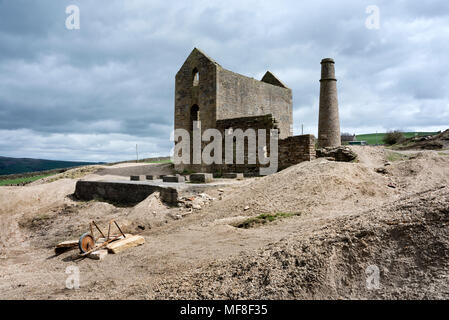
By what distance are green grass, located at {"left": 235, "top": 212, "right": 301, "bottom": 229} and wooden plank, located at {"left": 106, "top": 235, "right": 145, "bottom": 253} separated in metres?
2.27

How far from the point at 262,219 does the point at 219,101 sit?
11655 millimetres

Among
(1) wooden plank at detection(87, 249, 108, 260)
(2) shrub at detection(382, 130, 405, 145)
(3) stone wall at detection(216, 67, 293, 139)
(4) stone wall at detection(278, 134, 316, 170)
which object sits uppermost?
(3) stone wall at detection(216, 67, 293, 139)

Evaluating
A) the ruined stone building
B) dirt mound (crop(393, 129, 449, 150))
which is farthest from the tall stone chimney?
dirt mound (crop(393, 129, 449, 150))

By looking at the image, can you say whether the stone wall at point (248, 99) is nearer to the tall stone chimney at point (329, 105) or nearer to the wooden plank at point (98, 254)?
the tall stone chimney at point (329, 105)

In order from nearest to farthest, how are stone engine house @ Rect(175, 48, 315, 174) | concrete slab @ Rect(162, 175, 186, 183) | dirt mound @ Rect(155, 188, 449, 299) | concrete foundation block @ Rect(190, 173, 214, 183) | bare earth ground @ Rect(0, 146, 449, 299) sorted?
dirt mound @ Rect(155, 188, 449, 299) < bare earth ground @ Rect(0, 146, 449, 299) < concrete foundation block @ Rect(190, 173, 214, 183) < concrete slab @ Rect(162, 175, 186, 183) < stone engine house @ Rect(175, 48, 315, 174)

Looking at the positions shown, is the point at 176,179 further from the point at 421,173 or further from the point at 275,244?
the point at 421,173

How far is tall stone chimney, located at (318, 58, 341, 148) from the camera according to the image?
59.3 ft

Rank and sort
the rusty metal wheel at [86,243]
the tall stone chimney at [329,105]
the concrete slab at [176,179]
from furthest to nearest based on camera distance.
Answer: the tall stone chimney at [329,105] → the concrete slab at [176,179] → the rusty metal wheel at [86,243]

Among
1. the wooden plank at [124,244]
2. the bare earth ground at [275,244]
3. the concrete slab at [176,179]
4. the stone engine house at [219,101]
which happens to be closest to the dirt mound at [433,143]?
the stone engine house at [219,101]

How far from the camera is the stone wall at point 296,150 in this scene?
42.7ft

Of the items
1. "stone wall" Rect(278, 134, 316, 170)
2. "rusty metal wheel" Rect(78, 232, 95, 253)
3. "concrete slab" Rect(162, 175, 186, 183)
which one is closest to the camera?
"rusty metal wheel" Rect(78, 232, 95, 253)

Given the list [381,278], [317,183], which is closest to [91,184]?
[317,183]

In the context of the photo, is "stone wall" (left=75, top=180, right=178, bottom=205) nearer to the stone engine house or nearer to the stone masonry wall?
the stone masonry wall
